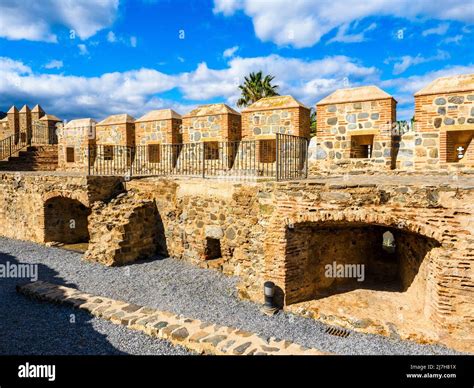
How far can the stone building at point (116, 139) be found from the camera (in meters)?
16.5

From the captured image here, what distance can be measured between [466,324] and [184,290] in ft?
19.8

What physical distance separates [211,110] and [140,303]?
27.7 ft

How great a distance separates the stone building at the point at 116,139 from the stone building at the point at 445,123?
12043mm

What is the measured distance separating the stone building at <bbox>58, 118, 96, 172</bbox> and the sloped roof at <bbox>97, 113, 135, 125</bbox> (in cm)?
171

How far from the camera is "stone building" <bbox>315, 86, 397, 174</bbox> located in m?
10.7

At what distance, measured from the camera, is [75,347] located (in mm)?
5879

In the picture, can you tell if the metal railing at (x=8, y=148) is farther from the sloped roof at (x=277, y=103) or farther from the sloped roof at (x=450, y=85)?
the sloped roof at (x=450, y=85)

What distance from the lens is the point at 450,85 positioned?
992cm

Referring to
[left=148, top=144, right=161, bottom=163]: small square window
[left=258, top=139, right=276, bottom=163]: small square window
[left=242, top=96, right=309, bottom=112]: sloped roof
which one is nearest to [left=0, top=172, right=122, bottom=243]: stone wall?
[left=148, top=144, right=161, bottom=163]: small square window

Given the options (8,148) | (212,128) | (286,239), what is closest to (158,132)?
(212,128)

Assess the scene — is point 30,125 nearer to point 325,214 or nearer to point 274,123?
point 274,123
